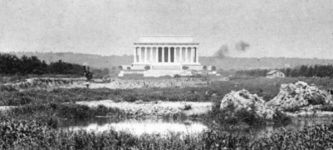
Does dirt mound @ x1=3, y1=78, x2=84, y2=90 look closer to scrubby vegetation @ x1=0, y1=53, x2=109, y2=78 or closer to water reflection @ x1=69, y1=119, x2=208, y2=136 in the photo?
Result: scrubby vegetation @ x1=0, y1=53, x2=109, y2=78

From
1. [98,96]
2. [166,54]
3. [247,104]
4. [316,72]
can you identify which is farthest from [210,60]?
[247,104]

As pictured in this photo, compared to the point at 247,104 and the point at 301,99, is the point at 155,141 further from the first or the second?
the point at 301,99

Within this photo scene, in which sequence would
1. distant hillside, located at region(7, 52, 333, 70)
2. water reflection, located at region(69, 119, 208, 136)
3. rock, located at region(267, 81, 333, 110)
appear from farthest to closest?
distant hillside, located at region(7, 52, 333, 70) → rock, located at region(267, 81, 333, 110) → water reflection, located at region(69, 119, 208, 136)

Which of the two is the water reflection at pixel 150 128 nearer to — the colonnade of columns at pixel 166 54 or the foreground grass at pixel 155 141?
the foreground grass at pixel 155 141

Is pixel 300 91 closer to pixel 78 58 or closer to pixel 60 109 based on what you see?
pixel 60 109

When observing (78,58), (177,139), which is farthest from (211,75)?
(78,58)

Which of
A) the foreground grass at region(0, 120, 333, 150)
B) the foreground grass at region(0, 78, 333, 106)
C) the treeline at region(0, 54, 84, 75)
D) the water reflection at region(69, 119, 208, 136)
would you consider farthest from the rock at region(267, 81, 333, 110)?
the treeline at region(0, 54, 84, 75)
